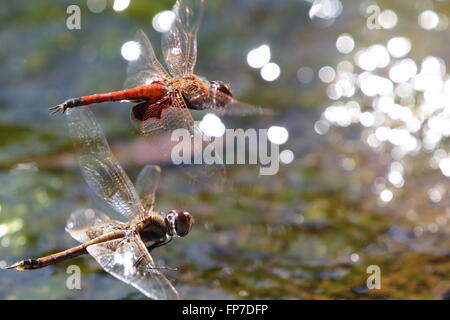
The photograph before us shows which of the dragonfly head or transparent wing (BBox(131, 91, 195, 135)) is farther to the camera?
the dragonfly head

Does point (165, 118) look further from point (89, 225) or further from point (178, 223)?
point (89, 225)

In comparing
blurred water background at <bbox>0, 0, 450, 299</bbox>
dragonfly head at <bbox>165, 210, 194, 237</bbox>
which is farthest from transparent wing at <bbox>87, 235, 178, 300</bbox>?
blurred water background at <bbox>0, 0, 450, 299</bbox>

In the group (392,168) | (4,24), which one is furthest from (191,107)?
(4,24)

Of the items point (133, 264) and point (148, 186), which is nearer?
point (133, 264)

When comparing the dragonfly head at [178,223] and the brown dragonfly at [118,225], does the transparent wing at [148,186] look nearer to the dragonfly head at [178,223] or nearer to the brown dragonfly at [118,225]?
the brown dragonfly at [118,225]

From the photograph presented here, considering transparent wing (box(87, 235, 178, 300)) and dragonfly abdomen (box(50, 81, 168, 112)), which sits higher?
dragonfly abdomen (box(50, 81, 168, 112))

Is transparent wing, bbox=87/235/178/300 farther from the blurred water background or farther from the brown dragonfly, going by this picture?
the blurred water background

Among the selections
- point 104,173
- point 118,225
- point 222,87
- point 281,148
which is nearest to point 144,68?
point 222,87
